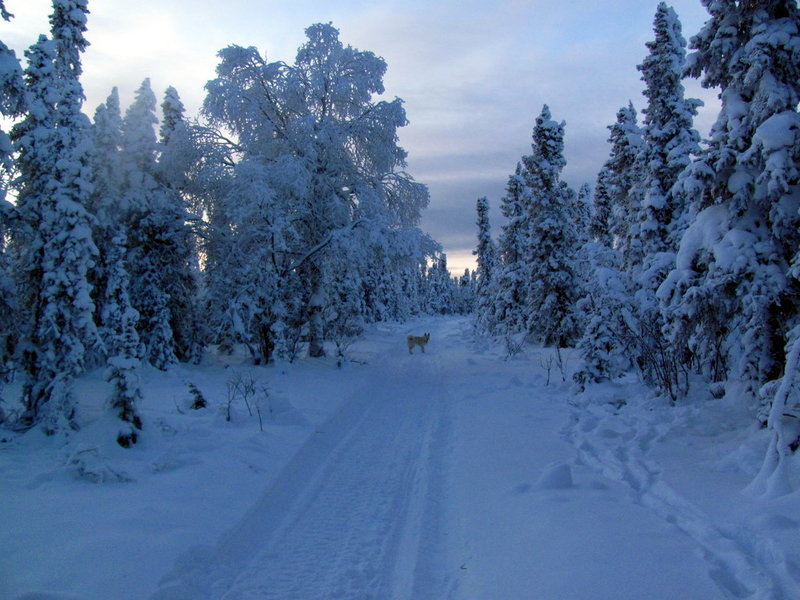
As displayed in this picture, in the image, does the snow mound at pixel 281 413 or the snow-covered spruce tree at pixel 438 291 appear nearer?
the snow mound at pixel 281 413

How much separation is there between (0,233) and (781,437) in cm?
1195

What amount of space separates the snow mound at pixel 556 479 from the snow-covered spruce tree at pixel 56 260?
25.6 ft

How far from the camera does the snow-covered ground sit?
4.09 m

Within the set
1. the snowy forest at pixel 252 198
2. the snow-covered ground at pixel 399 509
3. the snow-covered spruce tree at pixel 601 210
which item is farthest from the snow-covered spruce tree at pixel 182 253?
the snow-covered spruce tree at pixel 601 210

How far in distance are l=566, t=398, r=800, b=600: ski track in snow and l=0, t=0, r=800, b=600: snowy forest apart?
64mm

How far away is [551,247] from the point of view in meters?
23.5

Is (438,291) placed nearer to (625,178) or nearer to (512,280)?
(512,280)

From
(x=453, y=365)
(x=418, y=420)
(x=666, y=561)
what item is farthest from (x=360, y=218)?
(x=666, y=561)

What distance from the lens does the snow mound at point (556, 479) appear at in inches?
240

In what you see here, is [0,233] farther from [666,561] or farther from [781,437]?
[781,437]

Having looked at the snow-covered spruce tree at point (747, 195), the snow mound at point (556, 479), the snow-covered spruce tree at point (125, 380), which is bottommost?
the snow mound at point (556, 479)

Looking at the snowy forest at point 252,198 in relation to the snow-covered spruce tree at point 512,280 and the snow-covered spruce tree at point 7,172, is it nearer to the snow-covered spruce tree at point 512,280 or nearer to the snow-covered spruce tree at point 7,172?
the snow-covered spruce tree at point 7,172

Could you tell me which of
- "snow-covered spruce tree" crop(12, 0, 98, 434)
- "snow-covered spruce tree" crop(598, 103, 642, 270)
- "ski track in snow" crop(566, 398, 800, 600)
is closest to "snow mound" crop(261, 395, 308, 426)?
"snow-covered spruce tree" crop(12, 0, 98, 434)

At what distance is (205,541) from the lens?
4801mm
